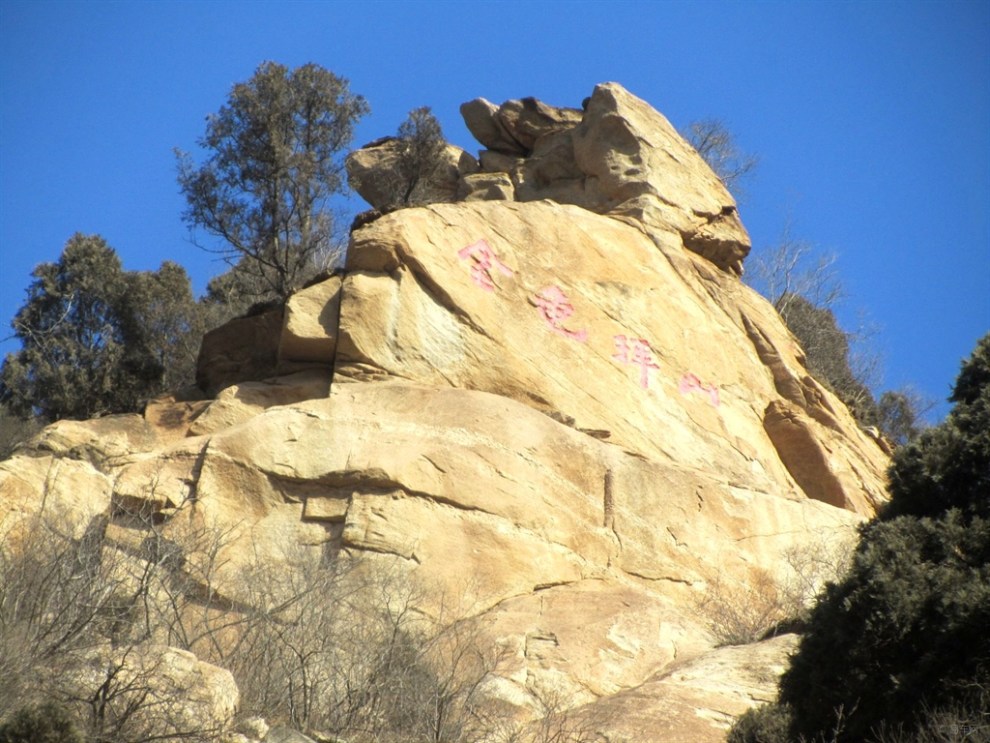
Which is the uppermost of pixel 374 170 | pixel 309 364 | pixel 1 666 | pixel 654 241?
pixel 374 170

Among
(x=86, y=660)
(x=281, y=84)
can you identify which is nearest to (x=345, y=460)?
(x=86, y=660)

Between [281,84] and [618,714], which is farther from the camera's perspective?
[281,84]

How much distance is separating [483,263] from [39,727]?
1011 cm

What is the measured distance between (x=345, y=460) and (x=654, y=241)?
7.27 m

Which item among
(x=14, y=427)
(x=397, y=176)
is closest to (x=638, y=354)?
(x=397, y=176)

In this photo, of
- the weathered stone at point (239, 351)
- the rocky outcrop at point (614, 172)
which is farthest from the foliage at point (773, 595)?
the weathered stone at point (239, 351)

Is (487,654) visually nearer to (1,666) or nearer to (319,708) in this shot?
(319,708)

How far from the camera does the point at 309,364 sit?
56.1ft

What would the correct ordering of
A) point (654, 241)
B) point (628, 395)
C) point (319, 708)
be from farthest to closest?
point (654, 241) → point (628, 395) → point (319, 708)

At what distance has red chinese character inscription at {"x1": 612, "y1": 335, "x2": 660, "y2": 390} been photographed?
18391 millimetres

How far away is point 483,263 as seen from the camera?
1791 centimetres

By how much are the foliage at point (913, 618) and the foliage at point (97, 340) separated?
12691mm

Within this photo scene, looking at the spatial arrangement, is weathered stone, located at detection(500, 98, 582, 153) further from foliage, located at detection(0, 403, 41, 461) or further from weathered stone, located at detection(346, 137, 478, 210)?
foliage, located at detection(0, 403, 41, 461)

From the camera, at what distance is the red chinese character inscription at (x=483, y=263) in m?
17.7
